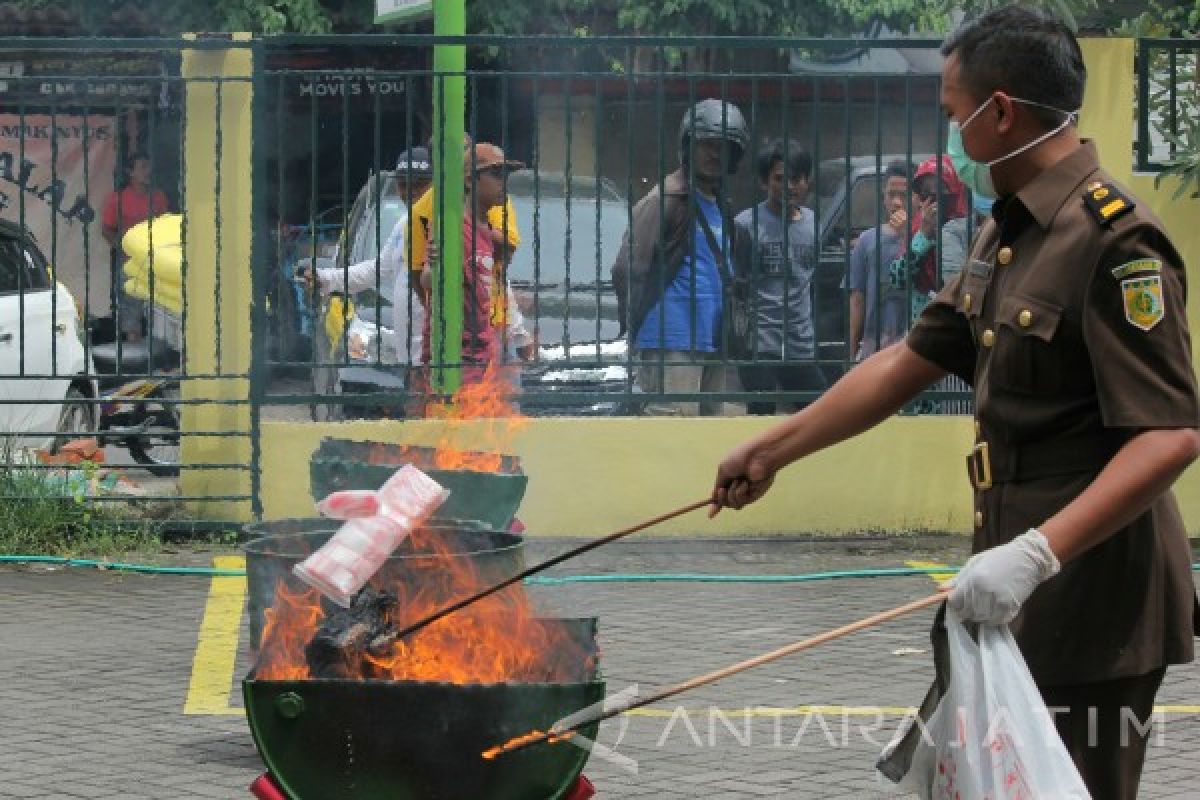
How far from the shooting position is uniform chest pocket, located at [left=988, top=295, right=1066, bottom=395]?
12.2 ft

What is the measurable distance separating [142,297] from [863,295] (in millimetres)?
3572

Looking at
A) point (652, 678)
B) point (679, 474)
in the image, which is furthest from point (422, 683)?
point (679, 474)

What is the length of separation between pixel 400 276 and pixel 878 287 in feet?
7.70

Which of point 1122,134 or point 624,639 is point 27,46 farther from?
point 1122,134

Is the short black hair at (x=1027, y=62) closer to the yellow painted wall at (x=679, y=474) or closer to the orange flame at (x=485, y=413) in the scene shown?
the orange flame at (x=485, y=413)

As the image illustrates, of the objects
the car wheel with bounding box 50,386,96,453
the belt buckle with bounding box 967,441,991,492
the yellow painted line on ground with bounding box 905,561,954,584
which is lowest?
the yellow painted line on ground with bounding box 905,561,954,584

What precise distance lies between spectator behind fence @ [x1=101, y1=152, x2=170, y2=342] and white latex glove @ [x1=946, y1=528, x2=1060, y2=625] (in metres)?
7.21

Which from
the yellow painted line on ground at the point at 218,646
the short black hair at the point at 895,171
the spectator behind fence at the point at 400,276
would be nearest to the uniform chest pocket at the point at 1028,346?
the yellow painted line on ground at the point at 218,646

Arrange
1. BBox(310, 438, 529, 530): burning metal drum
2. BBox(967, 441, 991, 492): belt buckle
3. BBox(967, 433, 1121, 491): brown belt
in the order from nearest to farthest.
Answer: BBox(967, 433, 1121, 491): brown belt, BBox(967, 441, 991, 492): belt buckle, BBox(310, 438, 529, 530): burning metal drum

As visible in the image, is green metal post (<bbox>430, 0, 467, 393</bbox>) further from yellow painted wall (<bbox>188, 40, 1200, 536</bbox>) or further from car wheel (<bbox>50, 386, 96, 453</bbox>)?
car wheel (<bbox>50, 386, 96, 453</bbox>)

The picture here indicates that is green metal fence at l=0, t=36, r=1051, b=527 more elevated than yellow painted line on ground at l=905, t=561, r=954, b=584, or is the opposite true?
green metal fence at l=0, t=36, r=1051, b=527

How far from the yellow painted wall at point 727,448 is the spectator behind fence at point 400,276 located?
42 cm

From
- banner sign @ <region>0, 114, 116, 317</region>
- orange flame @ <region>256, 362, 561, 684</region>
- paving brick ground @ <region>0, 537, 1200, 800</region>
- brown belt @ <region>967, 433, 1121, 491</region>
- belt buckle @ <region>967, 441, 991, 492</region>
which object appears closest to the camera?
brown belt @ <region>967, 433, 1121, 491</region>

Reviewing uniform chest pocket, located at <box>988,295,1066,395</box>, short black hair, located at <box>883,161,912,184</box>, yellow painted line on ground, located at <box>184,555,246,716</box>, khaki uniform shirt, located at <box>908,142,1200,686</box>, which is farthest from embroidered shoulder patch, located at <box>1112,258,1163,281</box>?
short black hair, located at <box>883,161,912,184</box>
